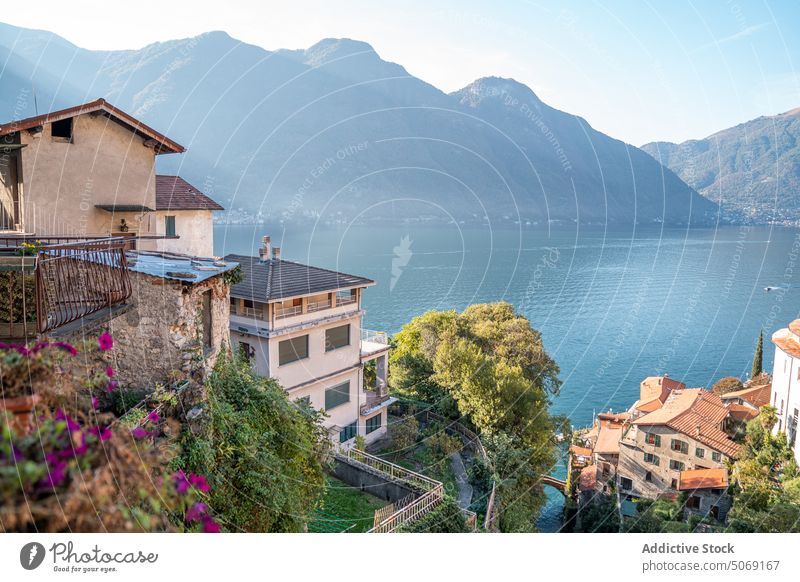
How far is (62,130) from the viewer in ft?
28.1

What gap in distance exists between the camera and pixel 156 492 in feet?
10.2

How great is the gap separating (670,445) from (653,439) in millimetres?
839

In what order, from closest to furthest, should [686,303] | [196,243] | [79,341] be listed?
[79,341]
[196,243]
[686,303]

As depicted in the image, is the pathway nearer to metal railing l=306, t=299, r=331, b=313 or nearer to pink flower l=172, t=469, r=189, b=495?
metal railing l=306, t=299, r=331, b=313

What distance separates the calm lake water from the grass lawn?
435 inches

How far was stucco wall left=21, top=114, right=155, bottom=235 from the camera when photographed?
8242mm

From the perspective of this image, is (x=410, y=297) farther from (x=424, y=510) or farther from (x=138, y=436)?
(x=138, y=436)

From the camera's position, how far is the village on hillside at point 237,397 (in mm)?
3242

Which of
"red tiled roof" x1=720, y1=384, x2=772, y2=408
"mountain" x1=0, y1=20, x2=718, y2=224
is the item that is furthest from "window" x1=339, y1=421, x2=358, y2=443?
"mountain" x1=0, y1=20, x2=718, y2=224

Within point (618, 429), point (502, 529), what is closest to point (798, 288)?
point (618, 429)

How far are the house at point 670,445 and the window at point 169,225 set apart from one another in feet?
60.0

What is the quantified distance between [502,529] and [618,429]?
579 inches

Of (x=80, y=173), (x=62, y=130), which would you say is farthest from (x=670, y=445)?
(x=62, y=130)

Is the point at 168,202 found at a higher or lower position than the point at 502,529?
higher
